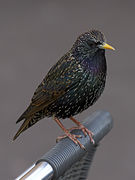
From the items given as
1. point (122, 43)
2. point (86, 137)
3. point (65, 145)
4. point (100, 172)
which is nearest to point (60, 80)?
point (86, 137)

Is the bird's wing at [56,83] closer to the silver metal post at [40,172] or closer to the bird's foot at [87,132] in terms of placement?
the bird's foot at [87,132]

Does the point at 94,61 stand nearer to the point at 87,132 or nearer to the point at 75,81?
the point at 75,81

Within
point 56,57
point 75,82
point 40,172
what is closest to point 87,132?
point 75,82

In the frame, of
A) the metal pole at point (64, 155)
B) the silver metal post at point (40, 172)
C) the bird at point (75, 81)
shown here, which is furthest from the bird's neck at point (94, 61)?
the silver metal post at point (40, 172)

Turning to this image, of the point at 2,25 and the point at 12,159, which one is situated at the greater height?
the point at 2,25

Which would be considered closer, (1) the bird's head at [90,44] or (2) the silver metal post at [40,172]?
(2) the silver metal post at [40,172]

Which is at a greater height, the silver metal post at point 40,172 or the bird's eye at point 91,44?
the bird's eye at point 91,44

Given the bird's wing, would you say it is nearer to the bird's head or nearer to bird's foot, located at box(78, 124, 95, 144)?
the bird's head

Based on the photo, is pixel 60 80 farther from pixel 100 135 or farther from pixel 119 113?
pixel 119 113
